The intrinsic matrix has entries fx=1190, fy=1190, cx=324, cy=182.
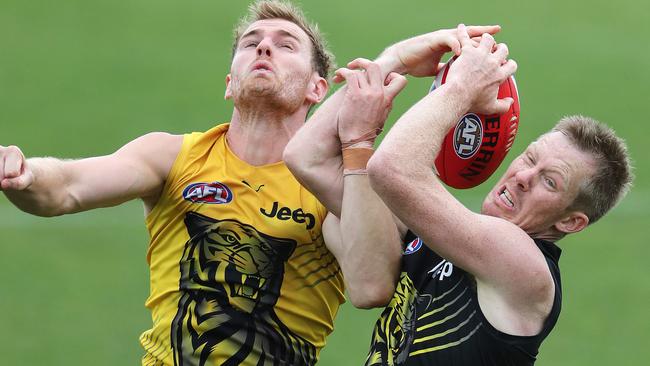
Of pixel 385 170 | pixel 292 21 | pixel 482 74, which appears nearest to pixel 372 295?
pixel 385 170

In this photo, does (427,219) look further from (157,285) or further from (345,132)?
(157,285)

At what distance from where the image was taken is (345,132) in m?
→ 5.60

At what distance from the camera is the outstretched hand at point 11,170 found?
4973 millimetres

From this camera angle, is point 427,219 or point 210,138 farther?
point 210,138

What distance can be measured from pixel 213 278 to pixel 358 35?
967 centimetres

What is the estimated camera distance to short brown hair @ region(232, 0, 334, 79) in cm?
654


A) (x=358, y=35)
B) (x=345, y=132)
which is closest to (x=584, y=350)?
(x=345, y=132)

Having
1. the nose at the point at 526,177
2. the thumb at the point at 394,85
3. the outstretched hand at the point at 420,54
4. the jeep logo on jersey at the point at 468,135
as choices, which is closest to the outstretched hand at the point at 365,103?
the thumb at the point at 394,85

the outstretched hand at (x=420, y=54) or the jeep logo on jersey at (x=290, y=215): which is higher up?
the outstretched hand at (x=420, y=54)

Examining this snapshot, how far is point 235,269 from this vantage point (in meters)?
5.86

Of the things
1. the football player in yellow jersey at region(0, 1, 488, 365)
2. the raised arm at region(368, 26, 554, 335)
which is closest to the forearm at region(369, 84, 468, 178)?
the raised arm at region(368, 26, 554, 335)

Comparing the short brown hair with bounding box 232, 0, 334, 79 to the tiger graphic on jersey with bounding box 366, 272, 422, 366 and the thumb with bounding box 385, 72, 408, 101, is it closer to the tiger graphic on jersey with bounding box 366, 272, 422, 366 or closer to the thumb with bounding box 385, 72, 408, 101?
the thumb with bounding box 385, 72, 408, 101

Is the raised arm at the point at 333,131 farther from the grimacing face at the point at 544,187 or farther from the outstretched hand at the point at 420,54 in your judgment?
Answer: the grimacing face at the point at 544,187

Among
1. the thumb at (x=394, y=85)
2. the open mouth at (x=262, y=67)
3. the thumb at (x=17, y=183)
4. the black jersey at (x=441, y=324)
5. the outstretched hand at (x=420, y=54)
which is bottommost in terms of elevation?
the black jersey at (x=441, y=324)
